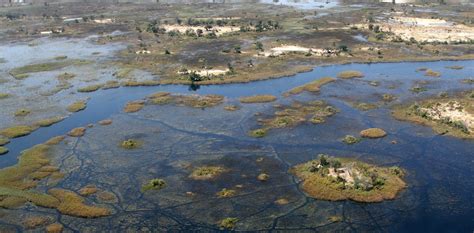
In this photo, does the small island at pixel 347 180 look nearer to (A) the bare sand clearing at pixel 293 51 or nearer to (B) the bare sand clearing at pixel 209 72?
(B) the bare sand clearing at pixel 209 72

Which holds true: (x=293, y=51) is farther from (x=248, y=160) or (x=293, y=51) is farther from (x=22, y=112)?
(x=22, y=112)

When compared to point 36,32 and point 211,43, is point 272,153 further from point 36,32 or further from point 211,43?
point 36,32

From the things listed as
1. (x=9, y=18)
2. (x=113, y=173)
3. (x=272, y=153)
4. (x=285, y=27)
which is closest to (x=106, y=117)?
(x=113, y=173)

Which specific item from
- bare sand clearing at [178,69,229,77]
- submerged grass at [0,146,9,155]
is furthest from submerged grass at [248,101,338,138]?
submerged grass at [0,146,9,155]

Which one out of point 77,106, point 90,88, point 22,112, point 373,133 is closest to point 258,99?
point 373,133

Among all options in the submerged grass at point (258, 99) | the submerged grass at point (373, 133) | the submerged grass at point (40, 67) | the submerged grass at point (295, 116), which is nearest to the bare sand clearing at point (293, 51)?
the submerged grass at point (258, 99)
